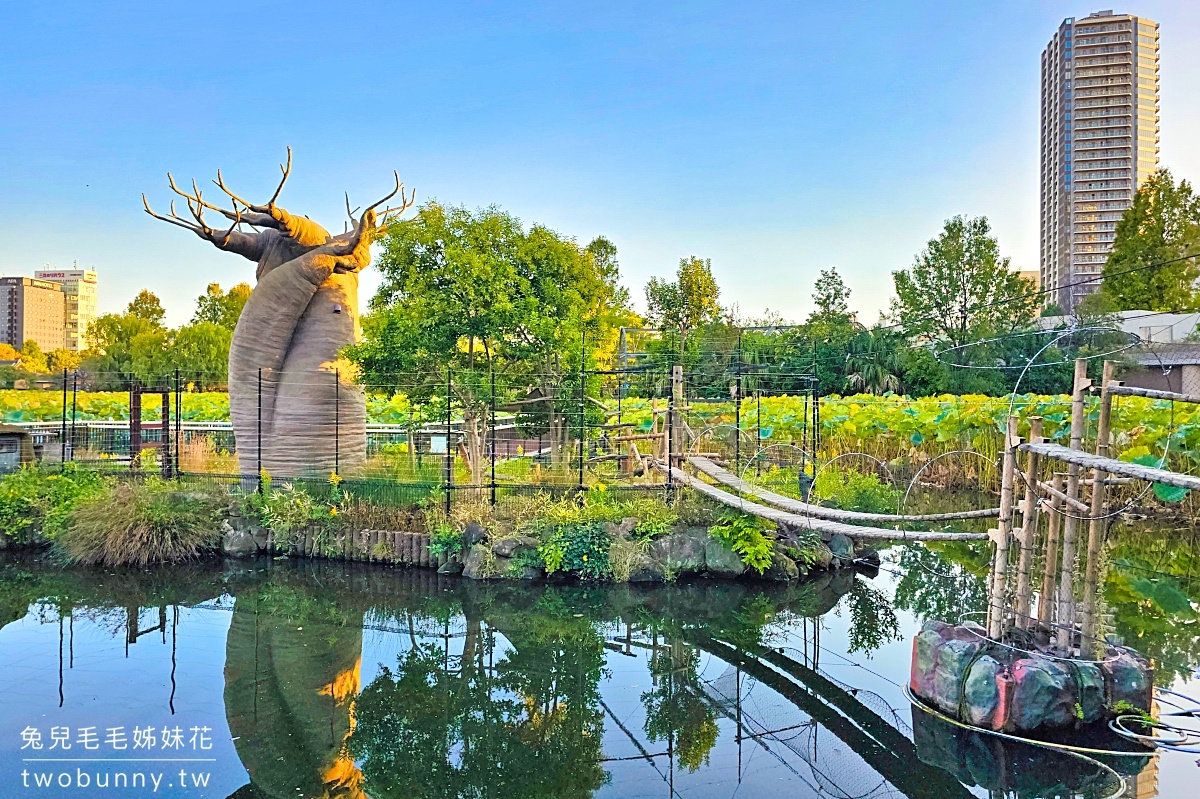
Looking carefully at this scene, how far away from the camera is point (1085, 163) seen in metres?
69.1

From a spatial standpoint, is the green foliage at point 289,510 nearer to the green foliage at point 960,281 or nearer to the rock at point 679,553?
the rock at point 679,553

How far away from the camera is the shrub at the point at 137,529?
8758mm

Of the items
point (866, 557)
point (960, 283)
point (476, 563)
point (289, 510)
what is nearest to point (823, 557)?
point (866, 557)

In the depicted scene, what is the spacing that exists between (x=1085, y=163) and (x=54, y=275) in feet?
385

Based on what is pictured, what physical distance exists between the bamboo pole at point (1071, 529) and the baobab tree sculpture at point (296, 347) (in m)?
8.05

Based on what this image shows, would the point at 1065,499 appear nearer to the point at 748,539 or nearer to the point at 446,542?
the point at 748,539

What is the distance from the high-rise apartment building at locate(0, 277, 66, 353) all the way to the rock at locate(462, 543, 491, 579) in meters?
85.3

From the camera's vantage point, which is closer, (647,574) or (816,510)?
(816,510)

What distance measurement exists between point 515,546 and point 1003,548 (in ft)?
16.1

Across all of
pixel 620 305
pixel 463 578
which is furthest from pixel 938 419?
pixel 463 578

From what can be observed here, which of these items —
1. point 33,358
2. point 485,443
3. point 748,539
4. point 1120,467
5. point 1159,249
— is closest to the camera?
point 1120,467

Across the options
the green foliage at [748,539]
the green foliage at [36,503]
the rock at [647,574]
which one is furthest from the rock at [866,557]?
the green foliage at [36,503]

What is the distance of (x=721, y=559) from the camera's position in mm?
8094

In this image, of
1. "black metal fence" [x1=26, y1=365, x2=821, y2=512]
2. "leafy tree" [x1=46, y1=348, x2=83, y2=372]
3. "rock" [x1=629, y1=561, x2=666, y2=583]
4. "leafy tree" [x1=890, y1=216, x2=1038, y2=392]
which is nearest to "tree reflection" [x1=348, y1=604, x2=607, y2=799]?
"rock" [x1=629, y1=561, x2=666, y2=583]
